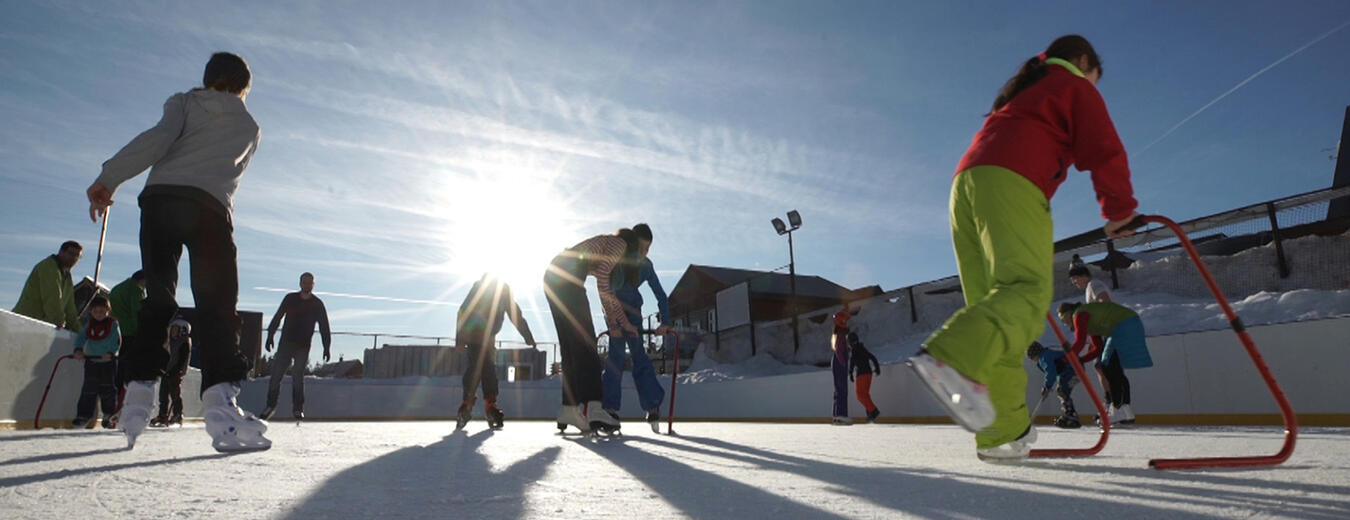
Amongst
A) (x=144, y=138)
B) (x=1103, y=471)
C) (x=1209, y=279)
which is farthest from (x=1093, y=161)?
(x=144, y=138)

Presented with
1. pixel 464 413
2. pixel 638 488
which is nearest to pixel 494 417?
pixel 464 413

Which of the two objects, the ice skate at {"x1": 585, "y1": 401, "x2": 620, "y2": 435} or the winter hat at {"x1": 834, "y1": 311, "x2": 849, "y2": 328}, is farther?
the winter hat at {"x1": 834, "y1": 311, "x2": 849, "y2": 328}

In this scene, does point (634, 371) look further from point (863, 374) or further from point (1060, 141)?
point (863, 374)

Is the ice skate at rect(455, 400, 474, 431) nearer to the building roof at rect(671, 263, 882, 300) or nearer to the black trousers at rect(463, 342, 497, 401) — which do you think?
the black trousers at rect(463, 342, 497, 401)

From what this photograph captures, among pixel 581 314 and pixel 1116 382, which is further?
pixel 1116 382

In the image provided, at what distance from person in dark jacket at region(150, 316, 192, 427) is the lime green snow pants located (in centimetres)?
757

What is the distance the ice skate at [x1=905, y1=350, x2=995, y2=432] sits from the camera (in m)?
1.95

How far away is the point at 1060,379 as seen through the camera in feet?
26.4

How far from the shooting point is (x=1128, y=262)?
1477 centimetres

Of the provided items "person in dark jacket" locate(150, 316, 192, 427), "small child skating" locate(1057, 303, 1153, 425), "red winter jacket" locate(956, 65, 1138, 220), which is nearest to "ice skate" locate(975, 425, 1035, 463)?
"red winter jacket" locate(956, 65, 1138, 220)

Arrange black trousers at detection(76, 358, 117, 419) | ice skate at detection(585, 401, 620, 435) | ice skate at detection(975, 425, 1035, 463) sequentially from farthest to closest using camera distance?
1. black trousers at detection(76, 358, 117, 419)
2. ice skate at detection(585, 401, 620, 435)
3. ice skate at detection(975, 425, 1035, 463)

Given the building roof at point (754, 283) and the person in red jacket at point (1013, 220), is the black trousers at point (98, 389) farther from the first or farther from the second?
the building roof at point (754, 283)

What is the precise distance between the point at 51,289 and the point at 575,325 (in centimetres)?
533

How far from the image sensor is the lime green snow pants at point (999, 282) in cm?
201
